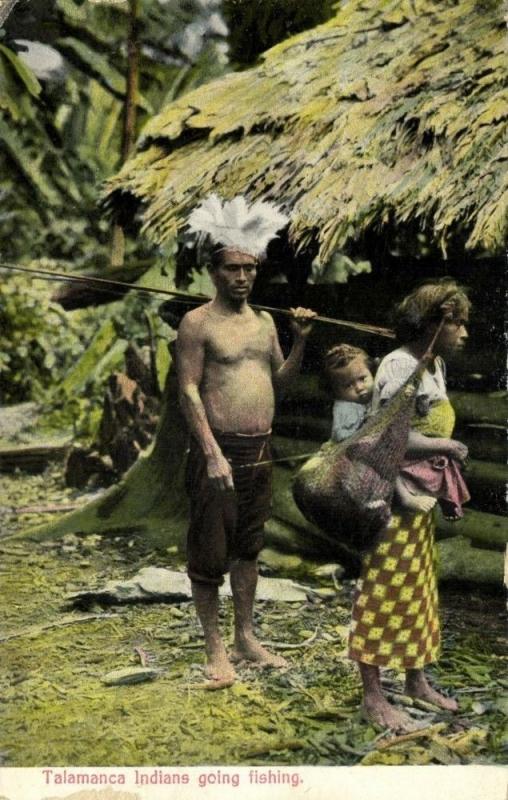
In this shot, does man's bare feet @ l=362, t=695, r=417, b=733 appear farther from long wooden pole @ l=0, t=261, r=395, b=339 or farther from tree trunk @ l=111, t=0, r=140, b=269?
tree trunk @ l=111, t=0, r=140, b=269

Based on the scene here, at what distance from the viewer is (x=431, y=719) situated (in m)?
3.85

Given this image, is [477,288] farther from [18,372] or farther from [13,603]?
[13,603]

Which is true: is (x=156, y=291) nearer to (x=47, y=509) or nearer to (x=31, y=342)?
(x=31, y=342)

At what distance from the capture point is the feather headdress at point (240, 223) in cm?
396

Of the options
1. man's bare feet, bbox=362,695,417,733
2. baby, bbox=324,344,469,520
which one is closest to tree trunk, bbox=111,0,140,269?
baby, bbox=324,344,469,520

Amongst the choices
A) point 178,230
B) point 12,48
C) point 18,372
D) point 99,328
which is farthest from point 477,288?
point 12,48

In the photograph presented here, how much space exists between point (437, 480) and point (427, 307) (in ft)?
2.42

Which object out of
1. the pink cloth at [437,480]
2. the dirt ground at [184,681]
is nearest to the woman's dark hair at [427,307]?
the pink cloth at [437,480]

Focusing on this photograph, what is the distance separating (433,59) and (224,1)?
0.98m

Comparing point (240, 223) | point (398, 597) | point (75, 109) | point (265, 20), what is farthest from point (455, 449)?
point (75, 109)

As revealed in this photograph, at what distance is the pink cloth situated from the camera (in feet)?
12.7

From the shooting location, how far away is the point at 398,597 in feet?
12.5

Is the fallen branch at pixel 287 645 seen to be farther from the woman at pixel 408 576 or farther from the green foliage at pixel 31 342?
the green foliage at pixel 31 342

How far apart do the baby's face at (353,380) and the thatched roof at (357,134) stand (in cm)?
50
